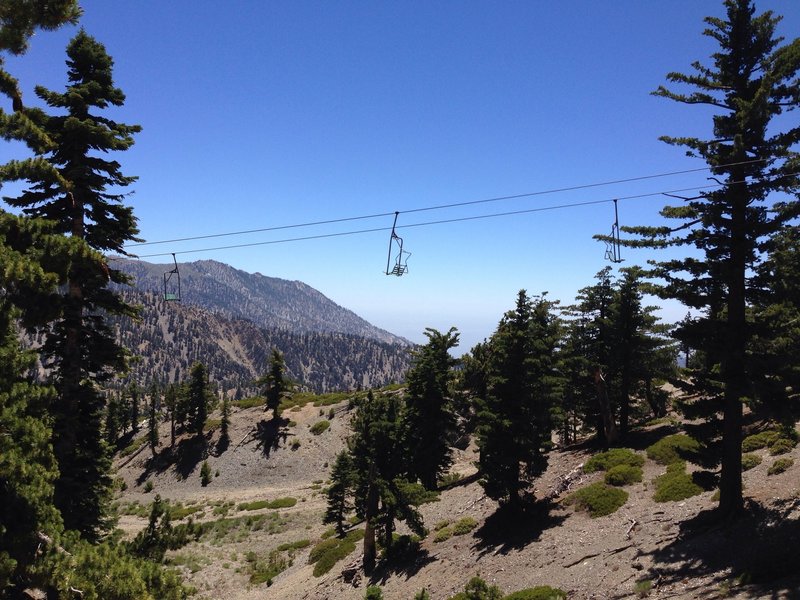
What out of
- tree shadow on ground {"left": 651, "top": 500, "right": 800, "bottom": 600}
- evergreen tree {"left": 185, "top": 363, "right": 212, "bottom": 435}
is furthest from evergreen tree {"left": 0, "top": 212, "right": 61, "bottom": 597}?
evergreen tree {"left": 185, "top": 363, "right": 212, "bottom": 435}

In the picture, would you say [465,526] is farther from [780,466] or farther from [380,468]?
[780,466]

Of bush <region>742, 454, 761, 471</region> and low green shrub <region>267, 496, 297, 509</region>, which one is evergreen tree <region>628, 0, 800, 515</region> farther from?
low green shrub <region>267, 496, 297, 509</region>

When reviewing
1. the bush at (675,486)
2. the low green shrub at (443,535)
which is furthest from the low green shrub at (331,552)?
the bush at (675,486)

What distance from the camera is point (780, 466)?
18.8 metres

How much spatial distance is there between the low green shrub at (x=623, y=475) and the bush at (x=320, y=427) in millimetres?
52607

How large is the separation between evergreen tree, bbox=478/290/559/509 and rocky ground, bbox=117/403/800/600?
2.54 metres

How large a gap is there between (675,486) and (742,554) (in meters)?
8.72

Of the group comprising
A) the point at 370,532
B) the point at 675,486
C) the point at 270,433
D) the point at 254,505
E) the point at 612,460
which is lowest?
the point at 254,505

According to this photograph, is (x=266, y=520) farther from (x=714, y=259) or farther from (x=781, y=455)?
(x=714, y=259)

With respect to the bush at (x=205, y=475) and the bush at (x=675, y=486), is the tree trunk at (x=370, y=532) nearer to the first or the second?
the bush at (x=675, y=486)

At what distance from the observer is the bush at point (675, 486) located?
68.8 feet

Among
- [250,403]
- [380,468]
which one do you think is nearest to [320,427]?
[250,403]

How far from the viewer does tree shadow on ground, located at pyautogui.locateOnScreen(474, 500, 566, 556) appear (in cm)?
2262

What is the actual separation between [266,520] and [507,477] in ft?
108
